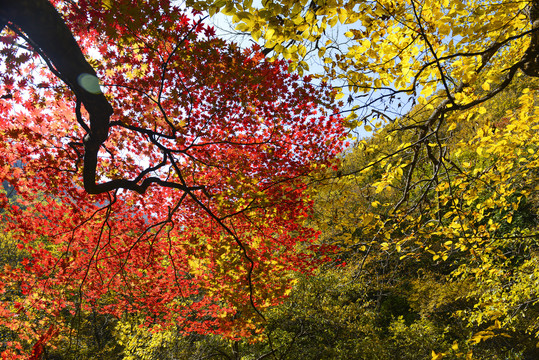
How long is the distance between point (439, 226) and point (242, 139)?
20.2 feet

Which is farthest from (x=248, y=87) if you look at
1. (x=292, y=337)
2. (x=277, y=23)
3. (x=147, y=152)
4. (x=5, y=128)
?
(x=292, y=337)

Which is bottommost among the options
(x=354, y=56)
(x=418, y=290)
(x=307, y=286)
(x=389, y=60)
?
(x=418, y=290)

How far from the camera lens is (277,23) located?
1719 mm

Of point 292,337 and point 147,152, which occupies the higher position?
point 147,152

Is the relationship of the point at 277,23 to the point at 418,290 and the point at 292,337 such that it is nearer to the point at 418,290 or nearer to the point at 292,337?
the point at 292,337

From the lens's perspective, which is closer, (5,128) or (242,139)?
(5,128)

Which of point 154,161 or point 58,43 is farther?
point 154,161

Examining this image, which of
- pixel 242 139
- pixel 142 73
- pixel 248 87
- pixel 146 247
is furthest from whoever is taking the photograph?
pixel 146 247

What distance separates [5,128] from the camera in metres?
5.66

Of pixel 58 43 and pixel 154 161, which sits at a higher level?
pixel 154 161

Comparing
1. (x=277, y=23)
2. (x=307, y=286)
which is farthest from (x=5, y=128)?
(x=307, y=286)

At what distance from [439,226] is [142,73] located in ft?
20.8

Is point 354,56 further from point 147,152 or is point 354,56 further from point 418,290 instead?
point 418,290

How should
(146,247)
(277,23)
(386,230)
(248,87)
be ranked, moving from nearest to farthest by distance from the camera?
(277,23), (386,230), (248,87), (146,247)
